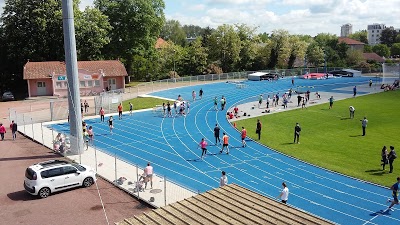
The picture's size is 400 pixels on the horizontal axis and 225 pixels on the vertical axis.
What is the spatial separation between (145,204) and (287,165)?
9.44 metres

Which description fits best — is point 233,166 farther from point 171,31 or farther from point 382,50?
point 382,50

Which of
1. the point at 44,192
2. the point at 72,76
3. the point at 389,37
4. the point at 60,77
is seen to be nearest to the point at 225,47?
the point at 60,77

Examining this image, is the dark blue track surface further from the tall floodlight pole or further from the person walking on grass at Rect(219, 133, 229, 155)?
the tall floodlight pole

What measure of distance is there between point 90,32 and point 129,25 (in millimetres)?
7214

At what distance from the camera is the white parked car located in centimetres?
1727

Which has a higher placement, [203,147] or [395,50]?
[395,50]

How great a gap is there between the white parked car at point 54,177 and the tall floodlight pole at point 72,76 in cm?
596

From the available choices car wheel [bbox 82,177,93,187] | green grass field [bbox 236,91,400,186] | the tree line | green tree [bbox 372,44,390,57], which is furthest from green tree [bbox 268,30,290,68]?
green tree [bbox 372,44,390,57]

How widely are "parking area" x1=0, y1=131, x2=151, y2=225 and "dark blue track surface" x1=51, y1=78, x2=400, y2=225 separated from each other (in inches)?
138

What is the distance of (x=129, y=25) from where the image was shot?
64.2 m

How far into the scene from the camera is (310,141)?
91.8 ft

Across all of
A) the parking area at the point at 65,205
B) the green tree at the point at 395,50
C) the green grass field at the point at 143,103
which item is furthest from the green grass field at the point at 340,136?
the green tree at the point at 395,50

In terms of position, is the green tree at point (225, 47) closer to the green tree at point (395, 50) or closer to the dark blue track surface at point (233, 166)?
the dark blue track surface at point (233, 166)

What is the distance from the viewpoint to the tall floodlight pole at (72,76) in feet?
80.2
